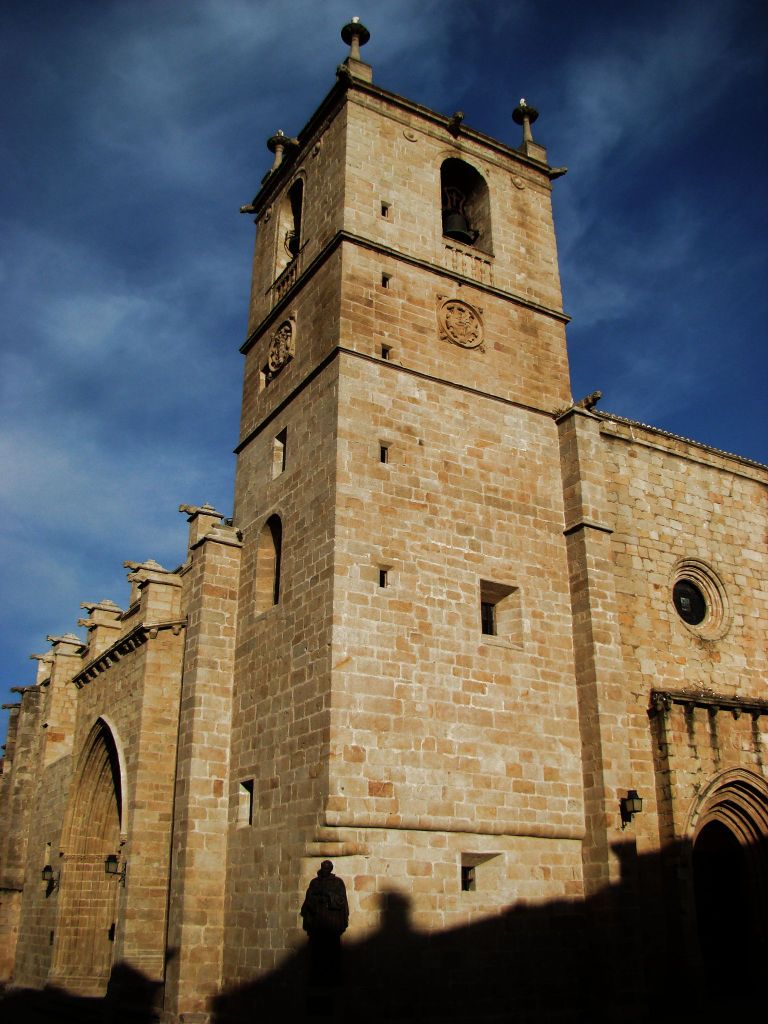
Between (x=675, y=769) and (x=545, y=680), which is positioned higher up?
(x=545, y=680)

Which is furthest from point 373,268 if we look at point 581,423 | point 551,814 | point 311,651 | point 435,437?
point 551,814

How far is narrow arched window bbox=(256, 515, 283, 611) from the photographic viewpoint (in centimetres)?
1554

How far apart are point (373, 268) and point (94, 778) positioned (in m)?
11.7

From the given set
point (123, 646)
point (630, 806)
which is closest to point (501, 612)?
point (630, 806)

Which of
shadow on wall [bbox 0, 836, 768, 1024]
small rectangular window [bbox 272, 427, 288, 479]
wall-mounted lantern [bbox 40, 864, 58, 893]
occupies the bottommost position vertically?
shadow on wall [bbox 0, 836, 768, 1024]

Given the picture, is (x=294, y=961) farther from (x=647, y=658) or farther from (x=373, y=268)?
(x=373, y=268)

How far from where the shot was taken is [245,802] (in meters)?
14.3

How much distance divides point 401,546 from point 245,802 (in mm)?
4647

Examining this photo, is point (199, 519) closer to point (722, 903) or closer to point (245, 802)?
point (245, 802)

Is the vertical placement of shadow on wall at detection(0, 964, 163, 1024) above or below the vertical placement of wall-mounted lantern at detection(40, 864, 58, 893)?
below

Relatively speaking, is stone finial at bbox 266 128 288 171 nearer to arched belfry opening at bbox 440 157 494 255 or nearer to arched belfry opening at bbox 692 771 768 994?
arched belfry opening at bbox 440 157 494 255

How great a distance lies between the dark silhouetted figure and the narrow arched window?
5.37 meters

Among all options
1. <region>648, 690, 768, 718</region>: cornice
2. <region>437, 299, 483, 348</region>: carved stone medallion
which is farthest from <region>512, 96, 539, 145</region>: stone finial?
<region>648, 690, 768, 718</region>: cornice

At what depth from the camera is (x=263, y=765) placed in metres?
13.8
